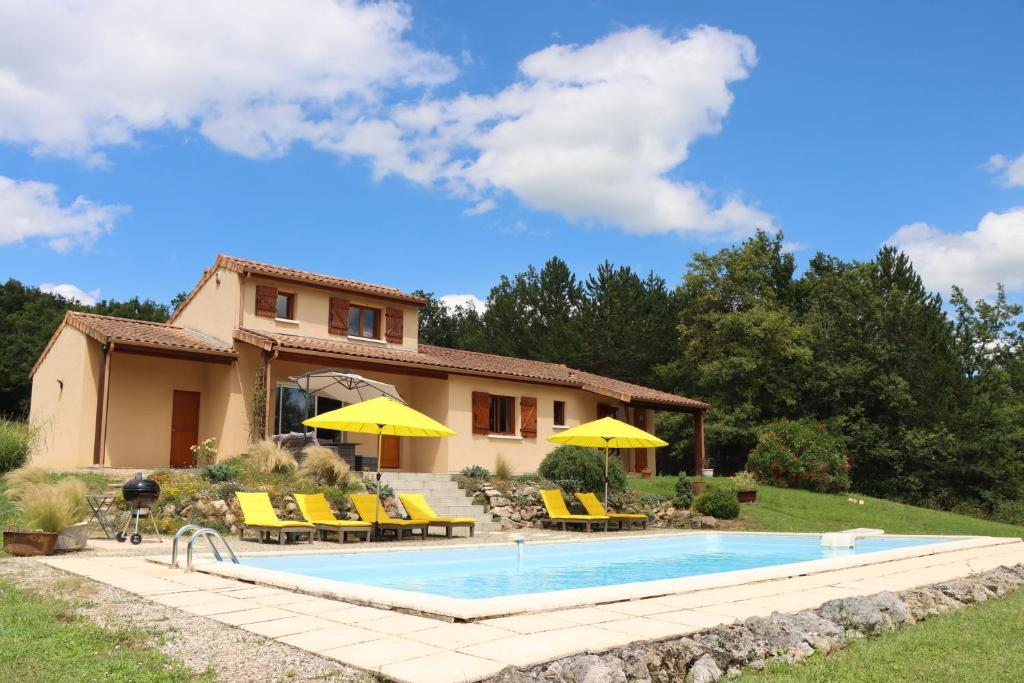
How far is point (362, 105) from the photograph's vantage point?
18844 mm

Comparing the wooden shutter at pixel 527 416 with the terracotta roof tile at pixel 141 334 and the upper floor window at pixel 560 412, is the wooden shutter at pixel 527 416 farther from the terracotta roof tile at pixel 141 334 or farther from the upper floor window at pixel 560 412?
the terracotta roof tile at pixel 141 334

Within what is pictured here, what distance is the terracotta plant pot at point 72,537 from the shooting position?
9.95 m

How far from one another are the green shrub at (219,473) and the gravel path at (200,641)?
7.49 metres

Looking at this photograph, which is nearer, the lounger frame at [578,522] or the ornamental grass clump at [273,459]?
the ornamental grass clump at [273,459]

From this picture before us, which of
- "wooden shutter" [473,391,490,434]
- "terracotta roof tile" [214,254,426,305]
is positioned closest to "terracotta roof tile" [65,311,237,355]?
"terracotta roof tile" [214,254,426,305]

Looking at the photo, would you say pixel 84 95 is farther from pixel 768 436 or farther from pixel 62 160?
pixel 768 436

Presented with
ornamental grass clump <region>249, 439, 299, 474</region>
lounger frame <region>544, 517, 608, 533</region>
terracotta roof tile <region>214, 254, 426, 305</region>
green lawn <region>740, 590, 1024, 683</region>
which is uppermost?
terracotta roof tile <region>214, 254, 426, 305</region>

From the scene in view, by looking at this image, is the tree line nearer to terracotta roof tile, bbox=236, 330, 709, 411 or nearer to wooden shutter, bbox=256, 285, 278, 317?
terracotta roof tile, bbox=236, 330, 709, 411

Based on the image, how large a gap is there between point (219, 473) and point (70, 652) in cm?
1055

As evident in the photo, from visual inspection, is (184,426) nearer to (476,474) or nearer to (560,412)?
(476,474)

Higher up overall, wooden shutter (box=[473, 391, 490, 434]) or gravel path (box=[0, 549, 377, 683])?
wooden shutter (box=[473, 391, 490, 434])

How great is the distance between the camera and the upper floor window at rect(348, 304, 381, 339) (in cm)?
2312

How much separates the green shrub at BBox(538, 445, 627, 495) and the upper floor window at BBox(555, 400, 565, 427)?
5409mm

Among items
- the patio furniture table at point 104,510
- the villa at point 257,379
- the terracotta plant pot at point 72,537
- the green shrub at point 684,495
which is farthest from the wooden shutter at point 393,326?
the terracotta plant pot at point 72,537
